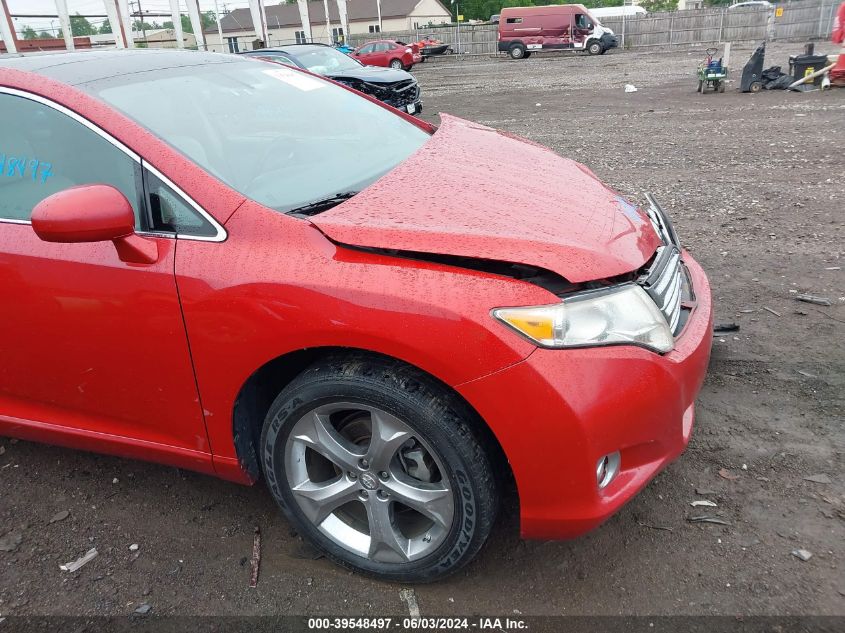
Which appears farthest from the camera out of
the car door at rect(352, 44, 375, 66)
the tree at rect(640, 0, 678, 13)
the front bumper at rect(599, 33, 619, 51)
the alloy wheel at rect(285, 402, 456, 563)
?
the tree at rect(640, 0, 678, 13)

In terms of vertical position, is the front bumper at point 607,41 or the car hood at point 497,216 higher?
the front bumper at point 607,41

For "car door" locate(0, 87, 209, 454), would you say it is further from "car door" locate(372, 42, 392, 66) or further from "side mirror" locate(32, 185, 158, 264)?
"car door" locate(372, 42, 392, 66)

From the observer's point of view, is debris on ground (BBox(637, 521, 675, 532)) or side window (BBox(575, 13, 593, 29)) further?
side window (BBox(575, 13, 593, 29))

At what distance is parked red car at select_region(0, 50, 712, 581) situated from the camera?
73.2 inches

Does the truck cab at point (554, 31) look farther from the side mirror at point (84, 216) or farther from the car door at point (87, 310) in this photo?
the side mirror at point (84, 216)

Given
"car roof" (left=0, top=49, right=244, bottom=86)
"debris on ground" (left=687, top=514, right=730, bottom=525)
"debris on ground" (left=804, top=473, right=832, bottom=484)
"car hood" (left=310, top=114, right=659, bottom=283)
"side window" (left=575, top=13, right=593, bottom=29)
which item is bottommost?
"debris on ground" (left=687, top=514, right=730, bottom=525)

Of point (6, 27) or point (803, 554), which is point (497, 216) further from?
point (6, 27)

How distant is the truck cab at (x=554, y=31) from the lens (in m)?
33.8

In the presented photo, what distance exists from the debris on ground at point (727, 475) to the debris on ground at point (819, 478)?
279mm

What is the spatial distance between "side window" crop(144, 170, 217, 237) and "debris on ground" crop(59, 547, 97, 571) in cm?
132

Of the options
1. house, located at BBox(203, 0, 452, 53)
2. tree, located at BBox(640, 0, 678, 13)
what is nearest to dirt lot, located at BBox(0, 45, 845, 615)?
house, located at BBox(203, 0, 452, 53)

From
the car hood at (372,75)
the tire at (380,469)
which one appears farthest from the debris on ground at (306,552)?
the car hood at (372,75)

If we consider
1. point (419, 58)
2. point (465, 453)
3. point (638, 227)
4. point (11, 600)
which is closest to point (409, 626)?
point (465, 453)

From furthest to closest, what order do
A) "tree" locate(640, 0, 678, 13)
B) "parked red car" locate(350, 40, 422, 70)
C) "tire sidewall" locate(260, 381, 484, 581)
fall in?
"tree" locate(640, 0, 678, 13)
"parked red car" locate(350, 40, 422, 70)
"tire sidewall" locate(260, 381, 484, 581)
